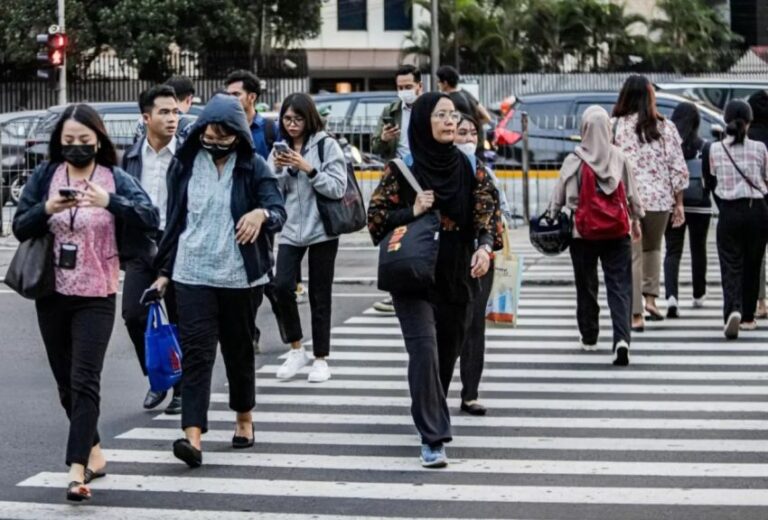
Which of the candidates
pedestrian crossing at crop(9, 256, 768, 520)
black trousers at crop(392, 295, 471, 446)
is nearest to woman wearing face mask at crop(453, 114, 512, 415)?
pedestrian crossing at crop(9, 256, 768, 520)

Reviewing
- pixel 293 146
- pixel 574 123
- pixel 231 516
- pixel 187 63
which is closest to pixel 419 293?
pixel 231 516

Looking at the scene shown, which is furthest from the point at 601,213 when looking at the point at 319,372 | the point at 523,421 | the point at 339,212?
the point at 523,421

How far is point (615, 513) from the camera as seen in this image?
7176 mm

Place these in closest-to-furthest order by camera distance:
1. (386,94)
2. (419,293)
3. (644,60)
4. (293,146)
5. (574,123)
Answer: (419,293)
(293,146)
(574,123)
(386,94)
(644,60)

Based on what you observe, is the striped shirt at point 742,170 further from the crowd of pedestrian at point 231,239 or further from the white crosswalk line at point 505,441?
the white crosswalk line at point 505,441

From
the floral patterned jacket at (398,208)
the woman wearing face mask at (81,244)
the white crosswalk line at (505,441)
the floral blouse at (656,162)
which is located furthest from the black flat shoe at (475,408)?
→ the floral blouse at (656,162)

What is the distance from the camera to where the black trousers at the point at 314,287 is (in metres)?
10.7

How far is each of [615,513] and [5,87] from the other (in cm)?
4009

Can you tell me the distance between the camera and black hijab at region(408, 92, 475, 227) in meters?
8.26

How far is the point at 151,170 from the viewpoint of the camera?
977cm

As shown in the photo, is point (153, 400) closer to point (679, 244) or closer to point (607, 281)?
point (607, 281)

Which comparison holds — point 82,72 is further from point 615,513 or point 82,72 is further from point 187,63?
point 615,513

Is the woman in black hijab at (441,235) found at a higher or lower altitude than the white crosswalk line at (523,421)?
higher

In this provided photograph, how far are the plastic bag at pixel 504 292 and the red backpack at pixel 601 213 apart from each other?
61 centimetres
